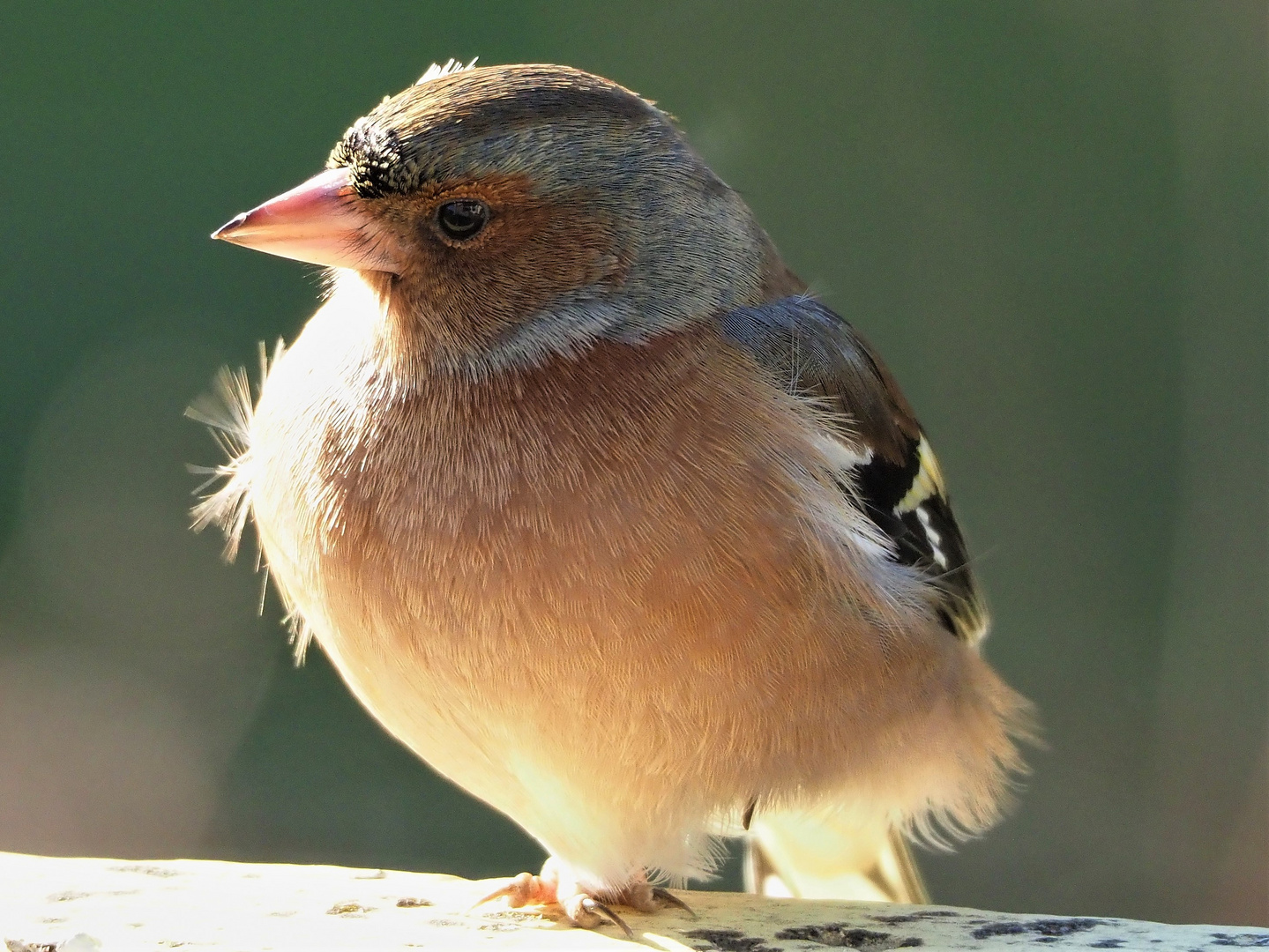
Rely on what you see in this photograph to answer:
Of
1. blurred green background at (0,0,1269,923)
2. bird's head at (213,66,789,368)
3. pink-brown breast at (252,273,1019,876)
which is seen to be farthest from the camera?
blurred green background at (0,0,1269,923)

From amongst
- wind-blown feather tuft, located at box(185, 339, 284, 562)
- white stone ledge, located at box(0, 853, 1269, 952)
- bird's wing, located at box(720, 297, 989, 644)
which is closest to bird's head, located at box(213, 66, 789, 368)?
bird's wing, located at box(720, 297, 989, 644)

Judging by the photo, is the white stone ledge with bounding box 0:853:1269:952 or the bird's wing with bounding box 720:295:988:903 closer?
the white stone ledge with bounding box 0:853:1269:952

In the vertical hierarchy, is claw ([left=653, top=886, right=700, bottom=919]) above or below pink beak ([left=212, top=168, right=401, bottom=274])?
below

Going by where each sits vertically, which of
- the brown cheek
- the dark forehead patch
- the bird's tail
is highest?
the dark forehead patch

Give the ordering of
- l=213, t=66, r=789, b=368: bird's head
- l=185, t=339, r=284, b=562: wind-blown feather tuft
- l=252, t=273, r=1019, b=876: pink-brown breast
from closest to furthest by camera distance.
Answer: l=252, t=273, r=1019, b=876: pink-brown breast, l=213, t=66, r=789, b=368: bird's head, l=185, t=339, r=284, b=562: wind-blown feather tuft

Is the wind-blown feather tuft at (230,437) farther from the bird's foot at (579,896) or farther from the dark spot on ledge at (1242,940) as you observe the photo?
the dark spot on ledge at (1242,940)

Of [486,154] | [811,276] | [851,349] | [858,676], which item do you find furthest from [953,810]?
[811,276]

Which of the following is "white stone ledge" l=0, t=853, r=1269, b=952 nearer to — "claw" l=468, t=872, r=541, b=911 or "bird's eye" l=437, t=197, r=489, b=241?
"claw" l=468, t=872, r=541, b=911

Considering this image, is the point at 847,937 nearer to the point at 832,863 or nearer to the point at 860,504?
the point at 860,504
